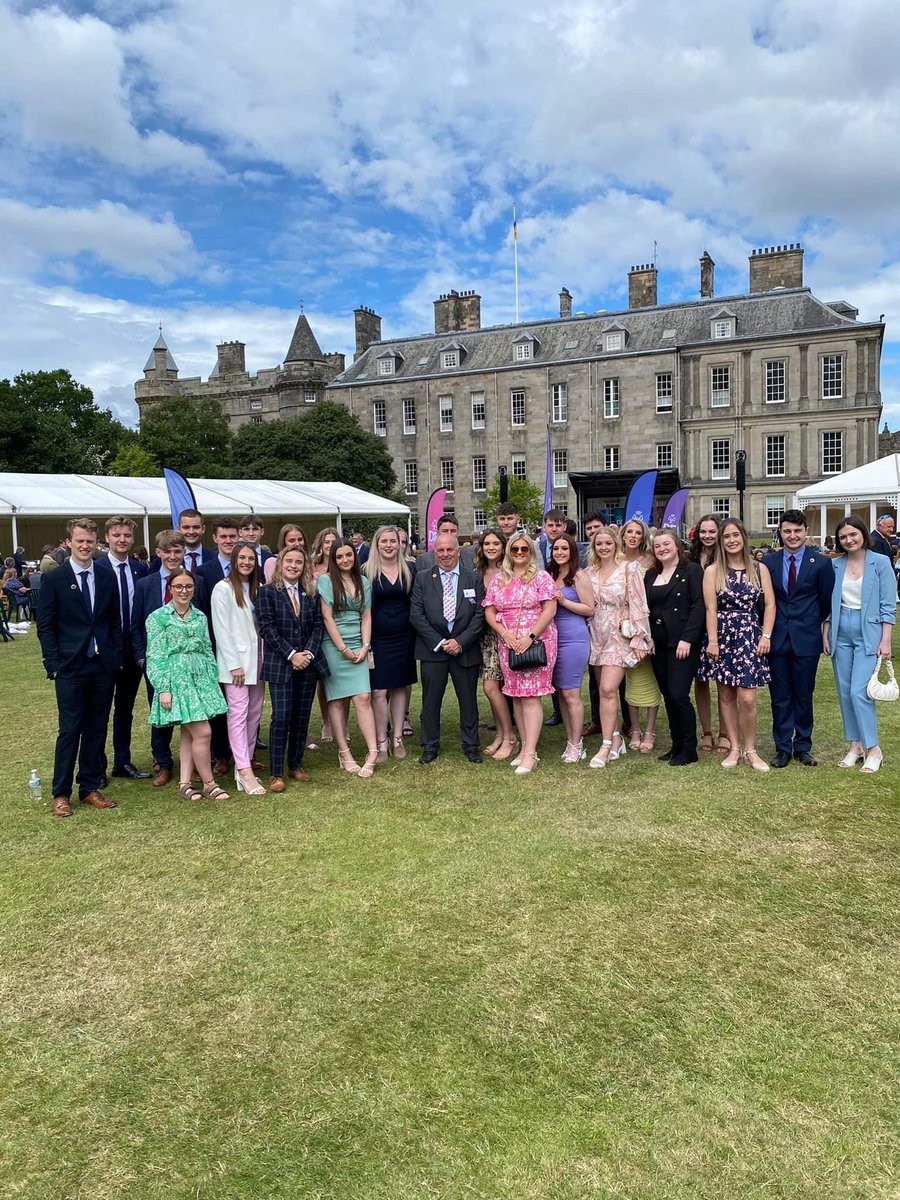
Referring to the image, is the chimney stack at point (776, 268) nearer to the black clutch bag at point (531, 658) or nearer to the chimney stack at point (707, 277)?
the chimney stack at point (707, 277)

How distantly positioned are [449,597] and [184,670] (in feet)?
7.06

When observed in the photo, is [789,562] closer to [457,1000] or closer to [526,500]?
[457,1000]

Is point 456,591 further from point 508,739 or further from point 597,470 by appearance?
point 597,470

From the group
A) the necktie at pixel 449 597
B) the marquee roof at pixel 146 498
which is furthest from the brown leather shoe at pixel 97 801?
the marquee roof at pixel 146 498

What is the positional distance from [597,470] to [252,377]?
41.4 meters

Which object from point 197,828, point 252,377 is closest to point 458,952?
point 197,828

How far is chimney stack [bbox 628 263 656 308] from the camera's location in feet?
171

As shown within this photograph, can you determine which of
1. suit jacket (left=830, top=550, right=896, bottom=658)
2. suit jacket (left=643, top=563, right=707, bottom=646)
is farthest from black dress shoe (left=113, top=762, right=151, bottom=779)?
suit jacket (left=830, top=550, right=896, bottom=658)

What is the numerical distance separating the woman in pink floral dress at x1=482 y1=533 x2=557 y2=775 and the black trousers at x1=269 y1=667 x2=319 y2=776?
1554mm

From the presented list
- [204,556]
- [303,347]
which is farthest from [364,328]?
[204,556]

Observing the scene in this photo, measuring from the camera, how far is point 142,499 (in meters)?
24.5

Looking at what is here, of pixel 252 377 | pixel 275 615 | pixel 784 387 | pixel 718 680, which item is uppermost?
pixel 252 377

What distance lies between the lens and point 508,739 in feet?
23.0

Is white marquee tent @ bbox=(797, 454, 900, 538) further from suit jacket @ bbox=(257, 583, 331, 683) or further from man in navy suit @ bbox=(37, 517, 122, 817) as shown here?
man in navy suit @ bbox=(37, 517, 122, 817)
